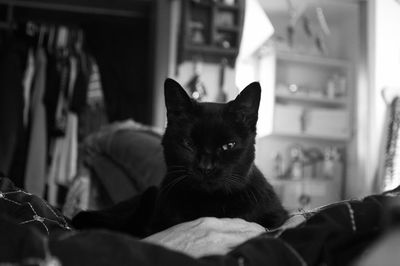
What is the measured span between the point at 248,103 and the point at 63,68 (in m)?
2.23

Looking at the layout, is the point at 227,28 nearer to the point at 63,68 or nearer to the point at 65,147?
the point at 63,68

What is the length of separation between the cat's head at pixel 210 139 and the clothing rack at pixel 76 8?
2610mm

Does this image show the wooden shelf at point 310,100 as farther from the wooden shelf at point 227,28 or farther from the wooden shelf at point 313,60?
the wooden shelf at point 227,28

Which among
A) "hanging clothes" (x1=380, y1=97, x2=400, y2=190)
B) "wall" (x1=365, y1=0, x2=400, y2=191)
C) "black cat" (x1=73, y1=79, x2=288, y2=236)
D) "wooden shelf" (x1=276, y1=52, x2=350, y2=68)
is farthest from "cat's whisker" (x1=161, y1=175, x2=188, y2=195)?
"wooden shelf" (x1=276, y1=52, x2=350, y2=68)

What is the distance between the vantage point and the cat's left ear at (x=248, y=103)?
0.98 m

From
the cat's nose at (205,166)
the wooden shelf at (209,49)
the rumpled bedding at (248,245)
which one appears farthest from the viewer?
the wooden shelf at (209,49)

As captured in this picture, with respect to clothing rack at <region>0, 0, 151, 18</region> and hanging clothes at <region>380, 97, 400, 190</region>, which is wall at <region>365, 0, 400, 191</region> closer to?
hanging clothes at <region>380, 97, 400, 190</region>

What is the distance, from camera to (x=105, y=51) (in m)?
3.28

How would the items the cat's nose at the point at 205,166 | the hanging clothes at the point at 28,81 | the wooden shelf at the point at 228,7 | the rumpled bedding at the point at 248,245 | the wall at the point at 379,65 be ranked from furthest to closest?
the wooden shelf at the point at 228,7
the wall at the point at 379,65
the hanging clothes at the point at 28,81
the cat's nose at the point at 205,166
the rumpled bedding at the point at 248,245

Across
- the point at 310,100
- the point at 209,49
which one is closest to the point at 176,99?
the point at 209,49

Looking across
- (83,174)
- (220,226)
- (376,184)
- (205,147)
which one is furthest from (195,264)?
(376,184)

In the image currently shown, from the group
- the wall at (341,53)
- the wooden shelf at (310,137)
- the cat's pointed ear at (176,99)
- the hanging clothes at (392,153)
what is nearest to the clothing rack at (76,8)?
the wall at (341,53)

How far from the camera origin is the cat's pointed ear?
3.23 feet

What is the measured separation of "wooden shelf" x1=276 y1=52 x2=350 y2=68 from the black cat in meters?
2.74
